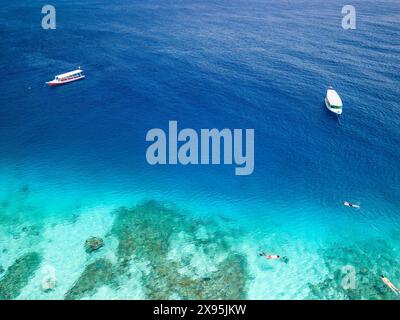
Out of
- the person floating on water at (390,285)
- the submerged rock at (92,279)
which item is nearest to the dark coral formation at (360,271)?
the person floating on water at (390,285)

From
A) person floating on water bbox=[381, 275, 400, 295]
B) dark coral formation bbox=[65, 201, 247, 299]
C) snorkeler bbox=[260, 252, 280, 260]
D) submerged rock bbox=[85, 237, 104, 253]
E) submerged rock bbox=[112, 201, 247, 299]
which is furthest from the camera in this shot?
submerged rock bbox=[85, 237, 104, 253]

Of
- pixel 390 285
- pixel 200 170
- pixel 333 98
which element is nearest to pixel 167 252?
pixel 200 170

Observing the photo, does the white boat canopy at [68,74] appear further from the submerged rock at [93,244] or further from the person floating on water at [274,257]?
the person floating on water at [274,257]

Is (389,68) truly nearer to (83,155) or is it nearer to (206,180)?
(206,180)

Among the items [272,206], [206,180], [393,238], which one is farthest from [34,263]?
[393,238]

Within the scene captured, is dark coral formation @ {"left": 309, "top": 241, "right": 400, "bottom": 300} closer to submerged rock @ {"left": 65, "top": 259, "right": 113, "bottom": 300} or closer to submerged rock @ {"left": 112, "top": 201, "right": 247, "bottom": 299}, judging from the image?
submerged rock @ {"left": 112, "top": 201, "right": 247, "bottom": 299}

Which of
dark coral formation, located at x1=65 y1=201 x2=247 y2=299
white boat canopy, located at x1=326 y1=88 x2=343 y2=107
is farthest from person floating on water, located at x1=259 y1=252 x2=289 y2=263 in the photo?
white boat canopy, located at x1=326 y1=88 x2=343 y2=107
